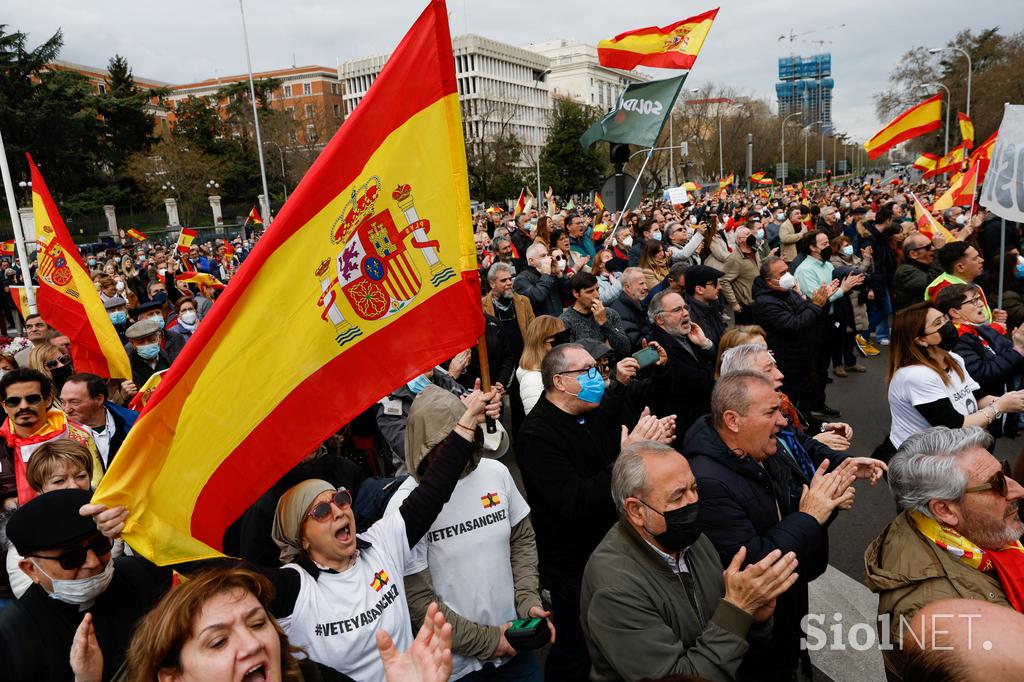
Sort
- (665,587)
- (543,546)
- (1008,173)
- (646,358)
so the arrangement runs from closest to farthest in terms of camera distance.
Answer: (665,587)
(543,546)
(646,358)
(1008,173)

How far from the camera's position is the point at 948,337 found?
190 inches

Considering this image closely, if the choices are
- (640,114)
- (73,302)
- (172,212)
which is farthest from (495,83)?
(73,302)

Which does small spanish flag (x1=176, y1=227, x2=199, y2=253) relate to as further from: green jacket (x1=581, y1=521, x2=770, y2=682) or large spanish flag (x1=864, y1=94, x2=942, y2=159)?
green jacket (x1=581, y1=521, x2=770, y2=682)

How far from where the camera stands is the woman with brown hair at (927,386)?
4133mm

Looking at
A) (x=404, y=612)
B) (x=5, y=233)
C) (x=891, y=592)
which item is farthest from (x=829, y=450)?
(x=5, y=233)

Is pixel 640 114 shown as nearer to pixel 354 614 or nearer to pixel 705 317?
pixel 705 317

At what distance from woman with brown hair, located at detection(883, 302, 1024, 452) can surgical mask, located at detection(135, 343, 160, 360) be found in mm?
5995

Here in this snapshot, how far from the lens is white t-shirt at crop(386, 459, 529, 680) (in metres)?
→ 2.93

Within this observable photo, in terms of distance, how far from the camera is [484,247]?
12703 mm

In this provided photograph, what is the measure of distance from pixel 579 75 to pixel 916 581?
125044 mm

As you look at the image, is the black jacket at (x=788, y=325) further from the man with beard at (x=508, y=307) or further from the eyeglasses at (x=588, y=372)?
the eyeglasses at (x=588, y=372)

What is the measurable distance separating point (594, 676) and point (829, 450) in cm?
190

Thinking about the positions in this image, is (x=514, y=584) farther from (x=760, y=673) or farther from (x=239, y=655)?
(x=239, y=655)

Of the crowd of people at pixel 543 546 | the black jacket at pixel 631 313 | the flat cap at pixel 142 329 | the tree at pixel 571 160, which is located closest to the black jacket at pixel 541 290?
the black jacket at pixel 631 313
